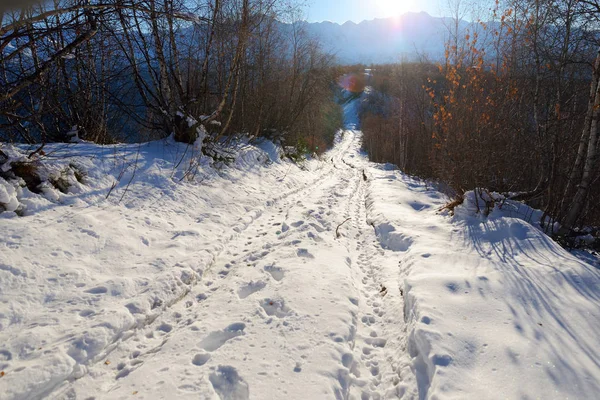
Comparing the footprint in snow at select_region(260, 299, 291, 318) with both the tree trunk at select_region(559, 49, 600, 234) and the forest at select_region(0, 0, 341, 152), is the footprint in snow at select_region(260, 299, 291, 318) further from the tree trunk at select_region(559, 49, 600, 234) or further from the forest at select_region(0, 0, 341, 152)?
the tree trunk at select_region(559, 49, 600, 234)

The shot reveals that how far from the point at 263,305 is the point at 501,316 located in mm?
2354

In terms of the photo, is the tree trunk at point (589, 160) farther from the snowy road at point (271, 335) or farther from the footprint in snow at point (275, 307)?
the footprint in snow at point (275, 307)

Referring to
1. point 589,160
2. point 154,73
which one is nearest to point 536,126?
point 589,160

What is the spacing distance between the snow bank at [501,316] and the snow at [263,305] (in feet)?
0.05

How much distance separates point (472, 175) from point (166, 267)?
6510 millimetres

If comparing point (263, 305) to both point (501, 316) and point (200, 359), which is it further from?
point (501, 316)

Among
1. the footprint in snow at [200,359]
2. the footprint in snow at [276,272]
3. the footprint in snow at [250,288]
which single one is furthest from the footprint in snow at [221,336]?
the footprint in snow at [276,272]

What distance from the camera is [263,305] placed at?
335 cm

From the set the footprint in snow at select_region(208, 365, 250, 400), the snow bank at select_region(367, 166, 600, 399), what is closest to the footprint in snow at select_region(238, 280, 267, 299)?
the footprint in snow at select_region(208, 365, 250, 400)

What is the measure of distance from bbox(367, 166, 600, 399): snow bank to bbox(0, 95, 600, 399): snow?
0.05ft

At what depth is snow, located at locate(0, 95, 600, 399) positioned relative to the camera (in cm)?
233

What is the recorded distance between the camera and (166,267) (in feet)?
13.0

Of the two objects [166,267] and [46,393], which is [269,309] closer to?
[166,267]

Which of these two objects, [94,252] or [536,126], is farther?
[536,126]
